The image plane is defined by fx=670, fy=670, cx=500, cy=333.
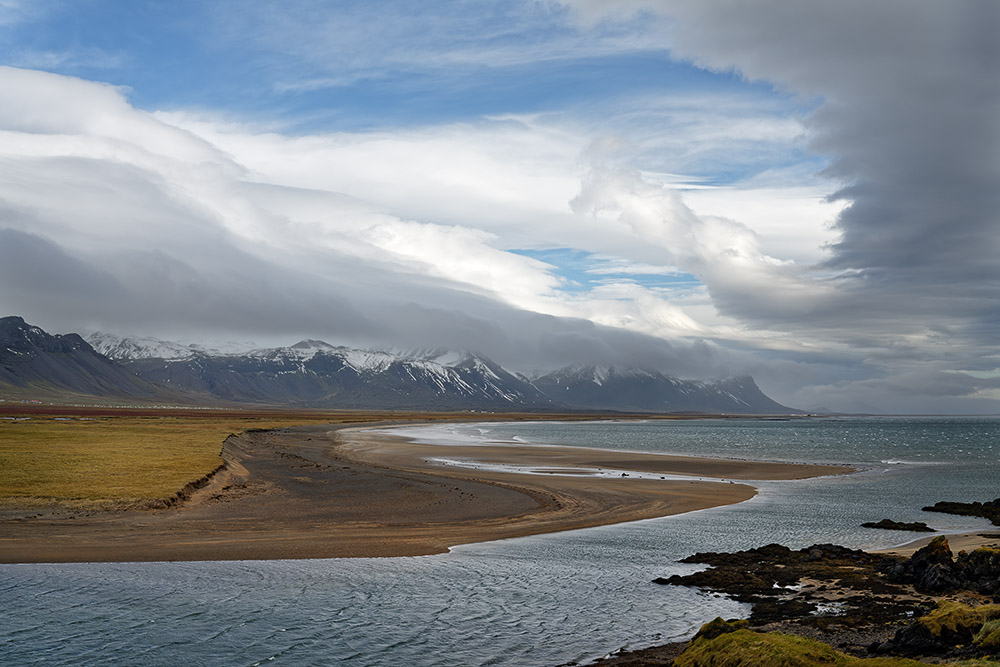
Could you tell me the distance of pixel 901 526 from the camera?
34.9 meters

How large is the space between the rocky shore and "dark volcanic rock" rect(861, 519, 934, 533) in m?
9.09

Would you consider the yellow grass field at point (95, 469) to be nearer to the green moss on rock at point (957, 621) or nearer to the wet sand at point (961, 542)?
the green moss on rock at point (957, 621)

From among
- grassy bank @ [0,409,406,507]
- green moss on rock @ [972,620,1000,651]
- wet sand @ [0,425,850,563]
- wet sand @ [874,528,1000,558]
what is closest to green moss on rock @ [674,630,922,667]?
green moss on rock @ [972,620,1000,651]

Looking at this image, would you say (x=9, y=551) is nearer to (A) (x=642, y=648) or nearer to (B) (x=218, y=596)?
(B) (x=218, y=596)

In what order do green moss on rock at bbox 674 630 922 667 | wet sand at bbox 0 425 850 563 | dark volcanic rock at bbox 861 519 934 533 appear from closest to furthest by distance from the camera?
green moss on rock at bbox 674 630 922 667
wet sand at bbox 0 425 850 563
dark volcanic rock at bbox 861 519 934 533

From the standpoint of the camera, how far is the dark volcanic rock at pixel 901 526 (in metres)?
34.3

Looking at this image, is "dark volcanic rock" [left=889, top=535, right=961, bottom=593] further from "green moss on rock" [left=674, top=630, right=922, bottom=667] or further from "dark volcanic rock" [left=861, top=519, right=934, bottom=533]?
"dark volcanic rock" [left=861, top=519, right=934, bottom=533]

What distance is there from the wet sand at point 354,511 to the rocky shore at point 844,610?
12181 mm

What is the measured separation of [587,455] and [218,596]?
69.0 m

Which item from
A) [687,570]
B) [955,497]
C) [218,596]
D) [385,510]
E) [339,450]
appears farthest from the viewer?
[339,450]

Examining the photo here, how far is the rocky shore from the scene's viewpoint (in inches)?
489

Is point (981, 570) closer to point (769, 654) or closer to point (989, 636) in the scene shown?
point (989, 636)

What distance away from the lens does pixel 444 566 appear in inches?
1006

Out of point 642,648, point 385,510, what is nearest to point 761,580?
point 642,648
